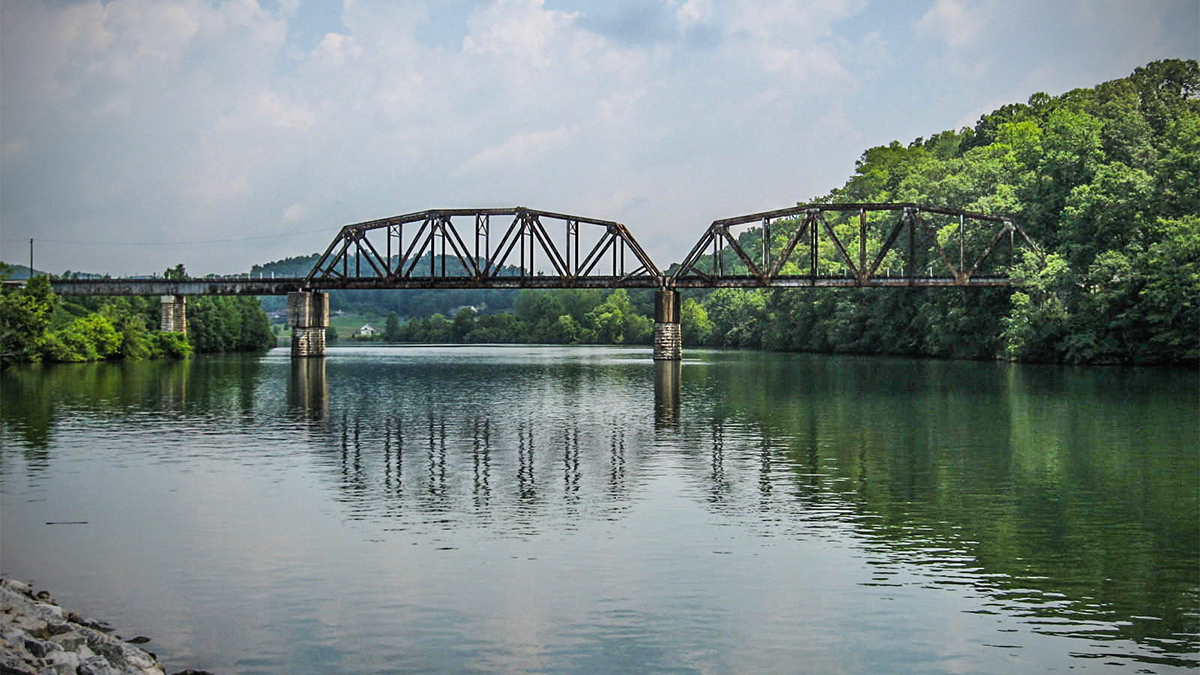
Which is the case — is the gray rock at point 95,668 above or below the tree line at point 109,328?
below

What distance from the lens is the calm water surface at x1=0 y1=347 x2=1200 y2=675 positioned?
632 inches

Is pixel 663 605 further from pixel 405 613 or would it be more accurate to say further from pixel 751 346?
pixel 751 346

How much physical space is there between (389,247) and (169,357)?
1195 inches

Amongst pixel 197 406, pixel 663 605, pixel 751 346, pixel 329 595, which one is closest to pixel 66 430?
pixel 197 406

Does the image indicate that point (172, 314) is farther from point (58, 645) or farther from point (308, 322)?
point (58, 645)

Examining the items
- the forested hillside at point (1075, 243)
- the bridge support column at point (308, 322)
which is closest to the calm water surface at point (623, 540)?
the forested hillside at point (1075, 243)

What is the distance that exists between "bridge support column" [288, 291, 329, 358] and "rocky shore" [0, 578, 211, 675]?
5188 inches

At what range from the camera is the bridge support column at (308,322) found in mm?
147587

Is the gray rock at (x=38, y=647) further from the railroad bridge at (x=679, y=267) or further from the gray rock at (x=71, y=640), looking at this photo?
the railroad bridge at (x=679, y=267)

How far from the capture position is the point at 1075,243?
344 feet

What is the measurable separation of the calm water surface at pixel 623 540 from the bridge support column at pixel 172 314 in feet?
356

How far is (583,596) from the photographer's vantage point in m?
18.5

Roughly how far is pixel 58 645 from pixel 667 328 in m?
119

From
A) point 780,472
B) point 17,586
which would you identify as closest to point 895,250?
point 780,472
